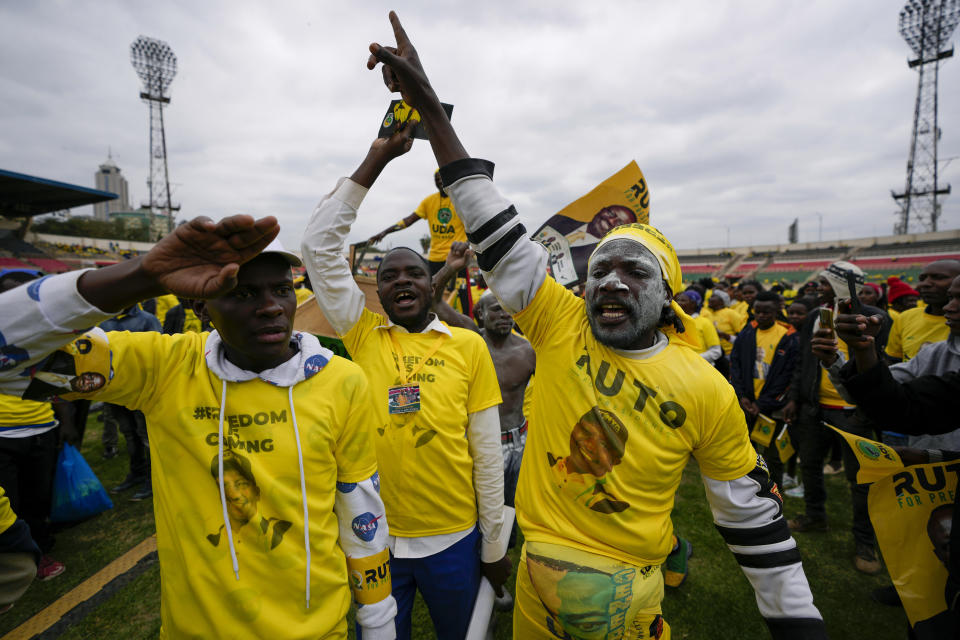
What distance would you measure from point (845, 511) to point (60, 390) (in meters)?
6.81

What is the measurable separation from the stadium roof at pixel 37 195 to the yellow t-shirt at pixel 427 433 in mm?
30718

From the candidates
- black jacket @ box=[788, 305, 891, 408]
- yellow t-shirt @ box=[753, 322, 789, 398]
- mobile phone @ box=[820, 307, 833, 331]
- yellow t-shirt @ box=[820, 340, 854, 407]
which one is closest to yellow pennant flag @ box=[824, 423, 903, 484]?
mobile phone @ box=[820, 307, 833, 331]

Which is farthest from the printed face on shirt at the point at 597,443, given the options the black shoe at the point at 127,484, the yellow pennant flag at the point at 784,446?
the black shoe at the point at 127,484

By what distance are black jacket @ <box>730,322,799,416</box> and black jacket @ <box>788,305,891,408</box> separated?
0.10 m

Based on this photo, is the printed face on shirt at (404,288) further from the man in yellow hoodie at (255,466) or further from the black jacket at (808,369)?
the black jacket at (808,369)

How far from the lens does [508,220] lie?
5.50ft

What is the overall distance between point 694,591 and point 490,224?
371 cm

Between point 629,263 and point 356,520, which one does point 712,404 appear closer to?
point 629,263

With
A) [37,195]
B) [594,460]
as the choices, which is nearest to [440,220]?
[594,460]

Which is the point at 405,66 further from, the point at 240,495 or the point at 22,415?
the point at 22,415

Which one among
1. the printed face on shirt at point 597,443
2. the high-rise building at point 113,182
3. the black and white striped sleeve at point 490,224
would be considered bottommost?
the printed face on shirt at point 597,443

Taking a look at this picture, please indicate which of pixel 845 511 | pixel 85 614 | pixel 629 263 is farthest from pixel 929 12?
pixel 85 614

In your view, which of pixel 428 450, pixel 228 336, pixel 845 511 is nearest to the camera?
pixel 228 336

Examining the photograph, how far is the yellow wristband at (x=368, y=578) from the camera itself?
1.68 m
